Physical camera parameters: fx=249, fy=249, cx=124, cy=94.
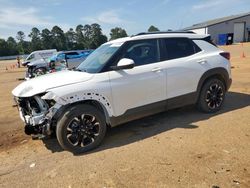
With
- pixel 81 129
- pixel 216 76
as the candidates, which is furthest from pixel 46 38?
pixel 81 129

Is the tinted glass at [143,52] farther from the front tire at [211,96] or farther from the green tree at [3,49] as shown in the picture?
the green tree at [3,49]

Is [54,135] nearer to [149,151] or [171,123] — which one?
[149,151]

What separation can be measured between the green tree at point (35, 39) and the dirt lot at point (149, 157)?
89096mm

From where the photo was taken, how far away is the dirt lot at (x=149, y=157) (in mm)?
3422

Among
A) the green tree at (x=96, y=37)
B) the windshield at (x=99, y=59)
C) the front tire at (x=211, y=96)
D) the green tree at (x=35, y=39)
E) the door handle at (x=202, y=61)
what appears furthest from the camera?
the green tree at (x=96, y=37)

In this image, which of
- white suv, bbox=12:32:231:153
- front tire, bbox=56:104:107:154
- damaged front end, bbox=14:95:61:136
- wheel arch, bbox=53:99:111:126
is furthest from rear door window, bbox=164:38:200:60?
damaged front end, bbox=14:95:61:136

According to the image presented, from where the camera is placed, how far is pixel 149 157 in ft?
13.1

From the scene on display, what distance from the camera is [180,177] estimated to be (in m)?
3.39

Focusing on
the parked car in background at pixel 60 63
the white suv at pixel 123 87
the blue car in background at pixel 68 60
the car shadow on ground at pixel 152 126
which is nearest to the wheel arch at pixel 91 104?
the white suv at pixel 123 87

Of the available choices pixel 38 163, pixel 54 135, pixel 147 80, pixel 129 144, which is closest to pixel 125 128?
pixel 129 144

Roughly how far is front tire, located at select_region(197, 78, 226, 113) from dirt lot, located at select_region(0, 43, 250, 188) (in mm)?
200

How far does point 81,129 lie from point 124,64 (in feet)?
4.49

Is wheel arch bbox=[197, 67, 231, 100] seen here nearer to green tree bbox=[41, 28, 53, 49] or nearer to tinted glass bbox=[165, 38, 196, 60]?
tinted glass bbox=[165, 38, 196, 60]

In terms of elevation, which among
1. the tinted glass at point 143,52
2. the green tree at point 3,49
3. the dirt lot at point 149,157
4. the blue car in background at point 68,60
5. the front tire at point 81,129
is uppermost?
the green tree at point 3,49
